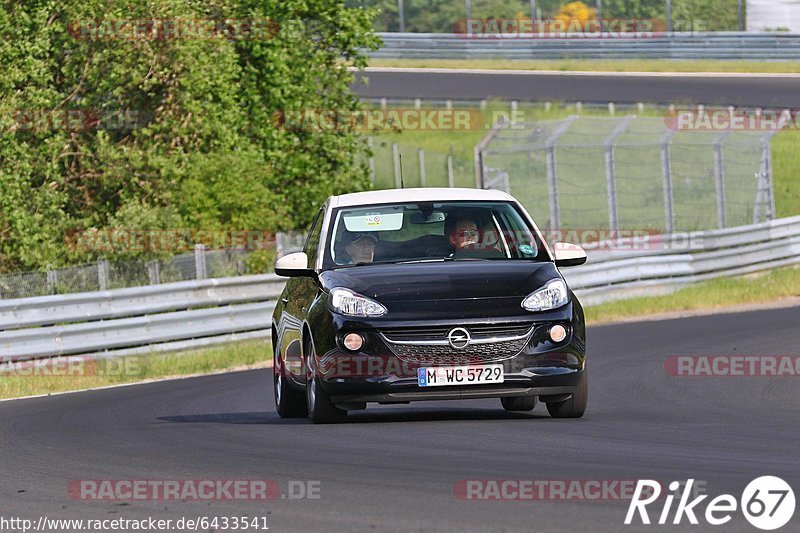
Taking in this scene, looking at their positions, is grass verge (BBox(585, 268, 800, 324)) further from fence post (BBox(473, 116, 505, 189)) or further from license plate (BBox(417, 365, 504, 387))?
license plate (BBox(417, 365, 504, 387))

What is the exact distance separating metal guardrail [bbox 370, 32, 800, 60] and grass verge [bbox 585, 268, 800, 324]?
915 inches

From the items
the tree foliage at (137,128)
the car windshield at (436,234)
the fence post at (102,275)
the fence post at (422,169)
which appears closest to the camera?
the car windshield at (436,234)

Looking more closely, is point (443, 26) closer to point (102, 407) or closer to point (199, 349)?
point (199, 349)

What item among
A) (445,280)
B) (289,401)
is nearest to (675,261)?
(289,401)

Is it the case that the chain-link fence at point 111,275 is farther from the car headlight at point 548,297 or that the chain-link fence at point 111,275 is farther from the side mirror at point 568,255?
the car headlight at point 548,297

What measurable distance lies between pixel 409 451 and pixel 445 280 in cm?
179

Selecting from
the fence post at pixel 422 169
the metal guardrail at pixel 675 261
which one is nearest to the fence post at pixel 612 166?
the metal guardrail at pixel 675 261

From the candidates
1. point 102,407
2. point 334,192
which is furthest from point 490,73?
point 102,407

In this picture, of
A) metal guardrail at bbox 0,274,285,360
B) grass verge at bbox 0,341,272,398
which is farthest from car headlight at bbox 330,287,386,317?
metal guardrail at bbox 0,274,285,360

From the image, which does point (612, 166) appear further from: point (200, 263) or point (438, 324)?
point (438, 324)

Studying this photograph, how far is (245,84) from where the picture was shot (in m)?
29.4

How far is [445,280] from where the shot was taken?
10523 mm

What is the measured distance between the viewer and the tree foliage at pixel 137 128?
84.2 ft

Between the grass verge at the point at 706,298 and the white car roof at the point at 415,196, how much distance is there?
12.6 m
